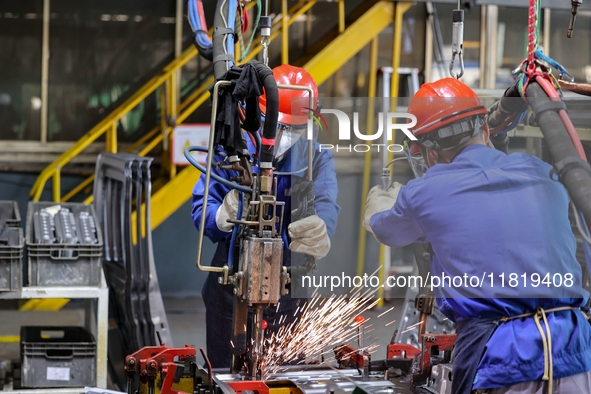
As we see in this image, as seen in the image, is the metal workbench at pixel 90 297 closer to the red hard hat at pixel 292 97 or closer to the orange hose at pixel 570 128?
the red hard hat at pixel 292 97

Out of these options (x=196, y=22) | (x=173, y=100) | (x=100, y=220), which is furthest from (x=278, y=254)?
(x=173, y=100)

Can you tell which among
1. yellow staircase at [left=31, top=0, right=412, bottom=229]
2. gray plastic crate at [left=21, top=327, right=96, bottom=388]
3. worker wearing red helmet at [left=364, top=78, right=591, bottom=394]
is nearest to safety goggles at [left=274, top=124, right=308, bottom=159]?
worker wearing red helmet at [left=364, top=78, right=591, bottom=394]

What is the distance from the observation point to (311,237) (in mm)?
2588

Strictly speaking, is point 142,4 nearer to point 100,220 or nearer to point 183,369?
point 100,220

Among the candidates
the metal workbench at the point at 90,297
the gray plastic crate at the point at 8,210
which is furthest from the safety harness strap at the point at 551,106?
the gray plastic crate at the point at 8,210

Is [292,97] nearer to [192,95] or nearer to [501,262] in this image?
[501,262]

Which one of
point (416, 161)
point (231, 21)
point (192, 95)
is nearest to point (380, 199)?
point (416, 161)

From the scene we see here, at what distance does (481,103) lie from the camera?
2.57 metres

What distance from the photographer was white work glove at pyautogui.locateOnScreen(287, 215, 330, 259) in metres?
2.59

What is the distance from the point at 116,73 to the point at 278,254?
6464mm

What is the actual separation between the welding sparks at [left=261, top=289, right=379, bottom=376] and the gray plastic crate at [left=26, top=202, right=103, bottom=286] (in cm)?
160

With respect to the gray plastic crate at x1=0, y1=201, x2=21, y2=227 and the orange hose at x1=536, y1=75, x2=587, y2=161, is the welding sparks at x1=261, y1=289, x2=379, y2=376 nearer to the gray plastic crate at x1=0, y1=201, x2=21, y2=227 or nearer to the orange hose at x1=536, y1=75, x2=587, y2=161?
the orange hose at x1=536, y1=75, x2=587, y2=161

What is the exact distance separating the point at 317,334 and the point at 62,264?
76.6 inches

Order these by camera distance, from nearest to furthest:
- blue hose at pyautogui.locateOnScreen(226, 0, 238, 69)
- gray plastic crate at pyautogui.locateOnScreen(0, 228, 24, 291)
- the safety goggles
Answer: the safety goggles, blue hose at pyautogui.locateOnScreen(226, 0, 238, 69), gray plastic crate at pyautogui.locateOnScreen(0, 228, 24, 291)
